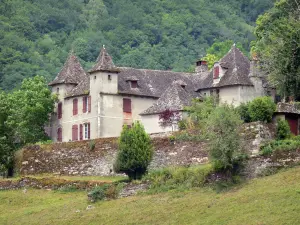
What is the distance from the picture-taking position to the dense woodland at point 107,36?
170 meters

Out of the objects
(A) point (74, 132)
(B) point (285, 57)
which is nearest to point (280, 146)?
(B) point (285, 57)

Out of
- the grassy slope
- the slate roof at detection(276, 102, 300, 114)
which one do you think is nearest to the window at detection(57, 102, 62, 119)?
the grassy slope

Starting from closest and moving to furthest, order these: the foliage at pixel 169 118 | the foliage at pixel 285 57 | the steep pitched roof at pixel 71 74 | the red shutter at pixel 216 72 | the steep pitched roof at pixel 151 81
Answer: the foliage at pixel 285 57
the foliage at pixel 169 118
the steep pitched roof at pixel 151 81
the red shutter at pixel 216 72
the steep pitched roof at pixel 71 74

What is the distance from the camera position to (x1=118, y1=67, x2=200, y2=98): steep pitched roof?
9944 cm

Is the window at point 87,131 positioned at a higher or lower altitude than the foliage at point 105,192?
higher

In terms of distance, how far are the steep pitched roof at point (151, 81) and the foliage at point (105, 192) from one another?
2013cm

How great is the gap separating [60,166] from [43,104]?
13648 millimetres

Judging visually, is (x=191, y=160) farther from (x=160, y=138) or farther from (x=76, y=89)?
(x=76, y=89)

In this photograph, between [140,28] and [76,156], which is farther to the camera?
[140,28]

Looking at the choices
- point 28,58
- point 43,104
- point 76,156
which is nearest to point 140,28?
point 28,58

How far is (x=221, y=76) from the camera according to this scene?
10012cm

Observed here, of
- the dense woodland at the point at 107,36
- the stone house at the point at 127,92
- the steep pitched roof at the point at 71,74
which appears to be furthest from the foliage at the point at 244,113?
the dense woodland at the point at 107,36

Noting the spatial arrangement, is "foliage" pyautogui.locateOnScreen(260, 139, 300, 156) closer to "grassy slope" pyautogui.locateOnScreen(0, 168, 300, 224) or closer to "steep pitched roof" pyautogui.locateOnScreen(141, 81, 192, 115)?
"grassy slope" pyautogui.locateOnScreen(0, 168, 300, 224)

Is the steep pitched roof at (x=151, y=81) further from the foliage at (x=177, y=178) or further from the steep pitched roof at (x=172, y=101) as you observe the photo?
the foliage at (x=177, y=178)
